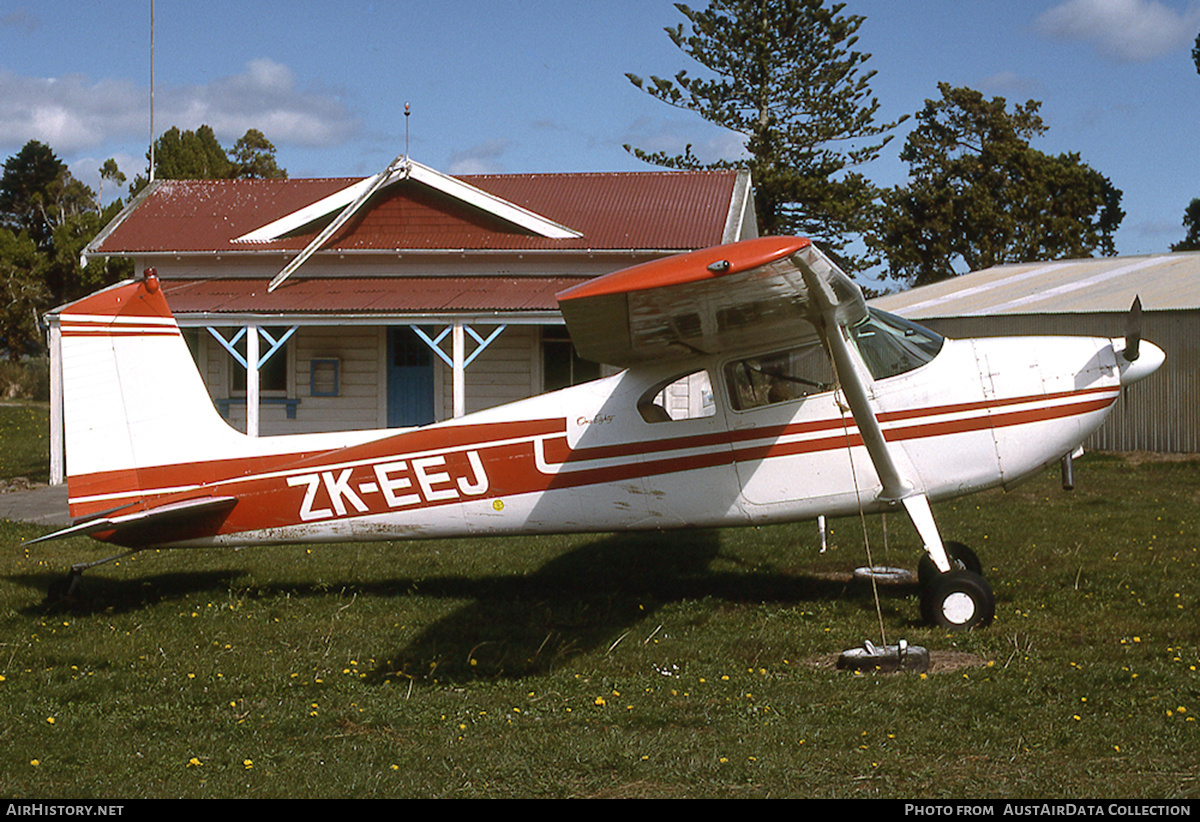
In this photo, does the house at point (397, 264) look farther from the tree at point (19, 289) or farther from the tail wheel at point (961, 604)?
the tree at point (19, 289)

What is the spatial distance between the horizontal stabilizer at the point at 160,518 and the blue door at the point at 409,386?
11.1 m

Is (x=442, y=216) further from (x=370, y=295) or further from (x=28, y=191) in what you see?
(x=28, y=191)

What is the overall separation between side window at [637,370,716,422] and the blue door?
38.6 ft

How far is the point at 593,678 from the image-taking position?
5891mm

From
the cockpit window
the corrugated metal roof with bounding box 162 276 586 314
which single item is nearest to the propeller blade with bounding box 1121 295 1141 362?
the cockpit window

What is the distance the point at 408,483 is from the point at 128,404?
86.3 inches

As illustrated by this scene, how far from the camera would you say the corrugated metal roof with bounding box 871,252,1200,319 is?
62.9 feet

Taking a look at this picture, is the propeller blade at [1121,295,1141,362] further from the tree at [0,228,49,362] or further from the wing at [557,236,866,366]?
the tree at [0,228,49,362]

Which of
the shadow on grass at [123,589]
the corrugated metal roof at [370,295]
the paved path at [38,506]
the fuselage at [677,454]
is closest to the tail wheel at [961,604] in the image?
the fuselage at [677,454]

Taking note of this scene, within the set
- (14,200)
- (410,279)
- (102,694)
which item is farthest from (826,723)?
(14,200)

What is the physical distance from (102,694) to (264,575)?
3.12m

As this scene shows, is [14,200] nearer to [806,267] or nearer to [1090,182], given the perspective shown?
[1090,182]

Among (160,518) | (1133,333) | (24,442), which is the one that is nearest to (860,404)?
(1133,333)

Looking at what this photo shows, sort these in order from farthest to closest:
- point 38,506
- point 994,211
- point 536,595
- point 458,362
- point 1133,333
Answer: point 994,211 < point 458,362 < point 38,506 < point 536,595 < point 1133,333
